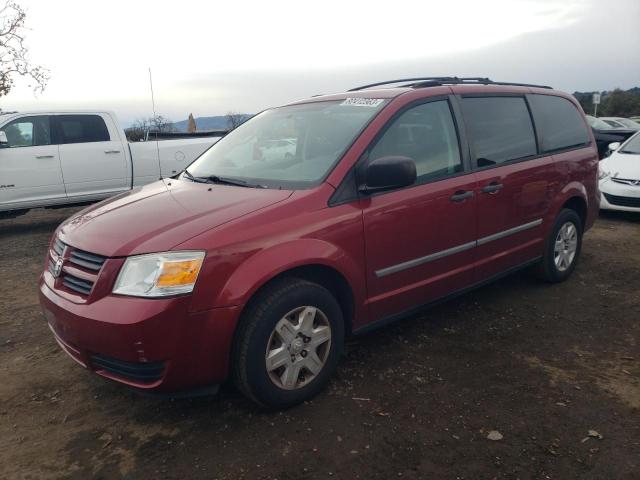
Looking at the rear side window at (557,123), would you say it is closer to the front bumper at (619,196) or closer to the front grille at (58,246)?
the front bumper at (619,196)

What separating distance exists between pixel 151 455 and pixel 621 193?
746 centimetres

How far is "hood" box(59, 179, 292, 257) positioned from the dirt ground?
98 centimetres

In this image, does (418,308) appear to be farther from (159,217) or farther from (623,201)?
(623,201)

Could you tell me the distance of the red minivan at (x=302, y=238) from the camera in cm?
253

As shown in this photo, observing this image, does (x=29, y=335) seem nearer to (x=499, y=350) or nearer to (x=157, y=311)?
(x=157, y=311)

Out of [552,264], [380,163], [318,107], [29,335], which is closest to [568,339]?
[552,264]

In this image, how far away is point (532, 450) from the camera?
2.53 metres

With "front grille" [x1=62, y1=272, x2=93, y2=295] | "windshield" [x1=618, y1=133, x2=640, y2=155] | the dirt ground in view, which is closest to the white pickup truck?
the dirt ground

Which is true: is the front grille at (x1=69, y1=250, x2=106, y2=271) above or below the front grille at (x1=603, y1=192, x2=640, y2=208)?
above

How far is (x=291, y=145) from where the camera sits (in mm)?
3566

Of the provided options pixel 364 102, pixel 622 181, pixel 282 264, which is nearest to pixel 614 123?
pixel 622 181

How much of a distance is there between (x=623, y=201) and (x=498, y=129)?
4664mm

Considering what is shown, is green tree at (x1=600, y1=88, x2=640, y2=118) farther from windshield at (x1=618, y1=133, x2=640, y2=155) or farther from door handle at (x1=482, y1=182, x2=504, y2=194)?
door handle at (x1=482, y1=182, x2=504, y2=194)

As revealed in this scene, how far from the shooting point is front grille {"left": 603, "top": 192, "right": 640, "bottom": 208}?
7488 millimetres
